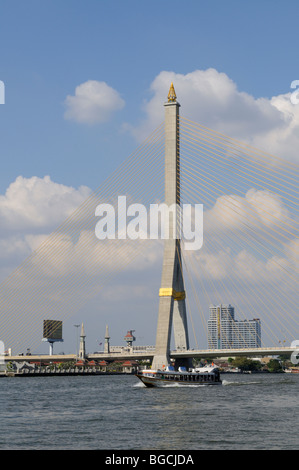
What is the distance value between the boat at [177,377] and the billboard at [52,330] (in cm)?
8934

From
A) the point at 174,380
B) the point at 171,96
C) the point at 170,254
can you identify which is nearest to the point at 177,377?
the point at 174,380

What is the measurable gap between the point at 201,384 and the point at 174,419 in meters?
39.9

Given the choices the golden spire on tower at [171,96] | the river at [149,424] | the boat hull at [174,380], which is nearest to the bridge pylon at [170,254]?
the golden spire on tower at [171,96]

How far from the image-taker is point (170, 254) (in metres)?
76.9

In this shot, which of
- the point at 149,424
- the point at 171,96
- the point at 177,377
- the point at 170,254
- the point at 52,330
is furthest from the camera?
the point at 52,330

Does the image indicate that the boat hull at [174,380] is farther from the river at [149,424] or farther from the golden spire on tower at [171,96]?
the golden spire on tower at [171,96]

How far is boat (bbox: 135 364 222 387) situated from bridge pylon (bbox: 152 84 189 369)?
4345 millimetres

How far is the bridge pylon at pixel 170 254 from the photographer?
76.8 meters

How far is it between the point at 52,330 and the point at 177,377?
98.2 meters

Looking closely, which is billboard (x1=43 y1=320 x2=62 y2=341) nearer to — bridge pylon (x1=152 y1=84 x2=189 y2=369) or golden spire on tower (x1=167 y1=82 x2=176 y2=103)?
bridge pylon (x1=152 y1=84 x2=189 y2=369)

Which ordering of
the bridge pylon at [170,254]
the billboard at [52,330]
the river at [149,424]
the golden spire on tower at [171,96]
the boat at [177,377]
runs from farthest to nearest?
the billboard at [52,330] → the golden spire on tower at [171,96] → the bridge pylon at [170,254] → the boat at [177,377] → the river at [149,424]

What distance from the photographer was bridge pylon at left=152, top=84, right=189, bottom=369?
76.8 metres

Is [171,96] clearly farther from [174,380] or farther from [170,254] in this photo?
[174,380]
